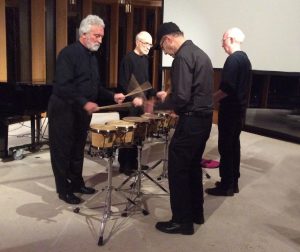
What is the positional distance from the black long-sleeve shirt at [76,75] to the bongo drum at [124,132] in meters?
0.36

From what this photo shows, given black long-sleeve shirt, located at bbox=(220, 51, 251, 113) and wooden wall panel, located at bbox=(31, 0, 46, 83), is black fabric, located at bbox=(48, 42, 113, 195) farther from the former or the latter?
wooden wall panel, located at bbox=(31, 0, 46, 83)

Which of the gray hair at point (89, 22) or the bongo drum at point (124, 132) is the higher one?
the gray hair at point (89, 22)

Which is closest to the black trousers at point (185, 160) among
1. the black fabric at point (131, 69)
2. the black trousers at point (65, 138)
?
the black trousers at point (65, 138)

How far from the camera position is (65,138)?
3.29 m

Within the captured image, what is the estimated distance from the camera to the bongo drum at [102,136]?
9.23 ft

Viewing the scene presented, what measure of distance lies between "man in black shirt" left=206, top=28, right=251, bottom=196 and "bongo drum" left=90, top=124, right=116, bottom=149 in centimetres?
110

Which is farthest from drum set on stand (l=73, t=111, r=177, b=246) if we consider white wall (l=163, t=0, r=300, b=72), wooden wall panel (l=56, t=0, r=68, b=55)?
wooden wall panel (l=56, t=0, r=68, b=55)

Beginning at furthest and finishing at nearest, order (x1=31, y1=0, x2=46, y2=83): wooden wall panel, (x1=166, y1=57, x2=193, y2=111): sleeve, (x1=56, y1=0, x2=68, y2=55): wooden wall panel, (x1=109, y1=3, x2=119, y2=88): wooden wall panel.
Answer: (x1=109, y1=3, x2=119, y2=88): wooden wall panel, (x1=56, y1=0, x2=68, y2=55): wooden wall panel, (x1=31, y1=0, x2=46, y2=83): wooden wall panel, (x1=166, y1=57, x2=193, y2=111): sleeve

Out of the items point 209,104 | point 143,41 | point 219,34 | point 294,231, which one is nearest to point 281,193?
point 294,231

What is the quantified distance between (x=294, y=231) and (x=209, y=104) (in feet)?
4.00

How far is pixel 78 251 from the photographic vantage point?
103 inches

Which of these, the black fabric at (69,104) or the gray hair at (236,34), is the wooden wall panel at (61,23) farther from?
the gray hair at (236,34)

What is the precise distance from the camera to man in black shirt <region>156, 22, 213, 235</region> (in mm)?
2676

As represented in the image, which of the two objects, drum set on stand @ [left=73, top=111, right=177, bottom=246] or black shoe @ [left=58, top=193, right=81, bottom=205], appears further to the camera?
black shoe @ [left=58, top=193, right=81, bottom=205]
